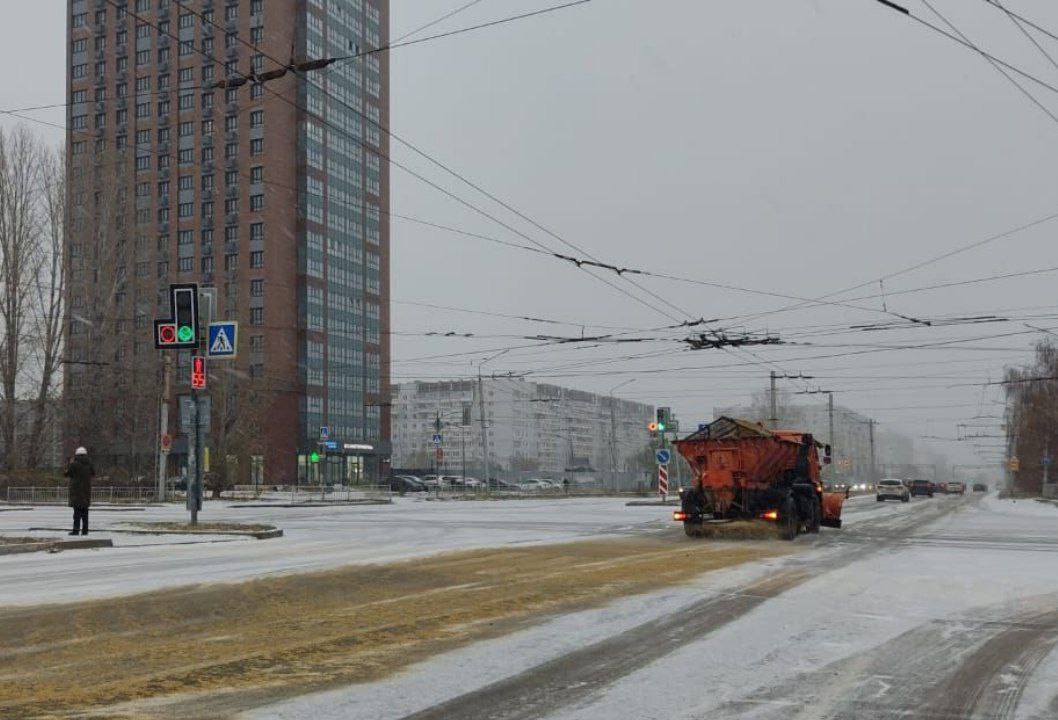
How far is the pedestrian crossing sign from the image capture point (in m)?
22.6

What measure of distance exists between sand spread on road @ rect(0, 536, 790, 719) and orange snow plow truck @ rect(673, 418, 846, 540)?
267 inches

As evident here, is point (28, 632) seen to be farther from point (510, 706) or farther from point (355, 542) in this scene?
point (355, 542)

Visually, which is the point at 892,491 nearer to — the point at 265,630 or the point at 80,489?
the point at 80,489

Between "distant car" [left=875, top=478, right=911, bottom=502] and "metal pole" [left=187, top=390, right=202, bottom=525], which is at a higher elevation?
"metal pole" [left=187, top=390, right=202, bottom=525]

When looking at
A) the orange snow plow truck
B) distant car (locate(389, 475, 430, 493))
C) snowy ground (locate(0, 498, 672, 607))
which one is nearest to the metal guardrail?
snowy ground (locate(0, 498, 672, 607))

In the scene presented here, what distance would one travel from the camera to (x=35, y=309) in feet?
173

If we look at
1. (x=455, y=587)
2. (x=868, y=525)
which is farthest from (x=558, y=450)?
(x=455, y=587)

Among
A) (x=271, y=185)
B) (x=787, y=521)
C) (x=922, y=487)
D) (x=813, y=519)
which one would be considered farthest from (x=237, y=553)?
(x=271, y=185)

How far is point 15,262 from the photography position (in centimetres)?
5231

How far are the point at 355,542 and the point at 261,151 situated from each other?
276 feet

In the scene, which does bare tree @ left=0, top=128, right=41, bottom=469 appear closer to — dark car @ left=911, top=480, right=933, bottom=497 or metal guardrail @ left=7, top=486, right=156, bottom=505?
metal guardrail @ left=7, top=486, right=156, bottom=505

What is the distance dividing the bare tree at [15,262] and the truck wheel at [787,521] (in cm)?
4405

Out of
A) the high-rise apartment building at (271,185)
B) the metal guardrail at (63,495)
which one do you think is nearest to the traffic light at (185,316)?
the metal guardrail at (63,495)

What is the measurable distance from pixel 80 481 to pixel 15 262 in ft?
124
